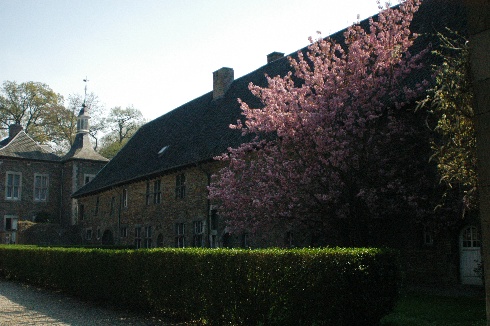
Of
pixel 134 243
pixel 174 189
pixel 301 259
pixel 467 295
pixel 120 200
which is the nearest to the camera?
pixel 301 259

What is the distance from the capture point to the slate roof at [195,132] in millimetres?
17312

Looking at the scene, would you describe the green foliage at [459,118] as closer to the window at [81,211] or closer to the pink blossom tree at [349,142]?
the pink blossom tree at [349,142]

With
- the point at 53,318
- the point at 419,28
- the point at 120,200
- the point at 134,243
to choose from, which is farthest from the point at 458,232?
the point at 120,200

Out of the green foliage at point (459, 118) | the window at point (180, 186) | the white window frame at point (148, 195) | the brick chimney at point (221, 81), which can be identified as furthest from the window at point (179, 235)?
the green foliage at point (459, 118)

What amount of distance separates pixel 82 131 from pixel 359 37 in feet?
115

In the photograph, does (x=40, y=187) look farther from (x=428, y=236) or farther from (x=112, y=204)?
(x=428, y=236)

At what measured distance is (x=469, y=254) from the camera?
535 inches

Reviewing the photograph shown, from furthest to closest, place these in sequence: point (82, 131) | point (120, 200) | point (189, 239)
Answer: point (82, 131), point (120, 200), point (189, 239)

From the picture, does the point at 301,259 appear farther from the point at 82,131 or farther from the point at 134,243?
the point at 82,131

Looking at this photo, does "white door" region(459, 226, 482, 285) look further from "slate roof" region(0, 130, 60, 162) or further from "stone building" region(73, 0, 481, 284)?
"slate roof" region(0, 130, 60, 162)

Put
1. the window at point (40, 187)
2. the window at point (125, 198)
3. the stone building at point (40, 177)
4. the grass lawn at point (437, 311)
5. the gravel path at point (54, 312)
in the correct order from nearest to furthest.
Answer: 1. the grass lawn at point (437, 311)
2. the gravel path at point (54, 312)
3. the window at point (125, 198)
4. the stone building at point (40, 177)
5. the window at point (40, 187)

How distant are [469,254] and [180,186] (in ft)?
48.0

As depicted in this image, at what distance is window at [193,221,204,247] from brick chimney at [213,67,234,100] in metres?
7.74

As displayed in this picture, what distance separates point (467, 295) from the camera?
40.3 ft
